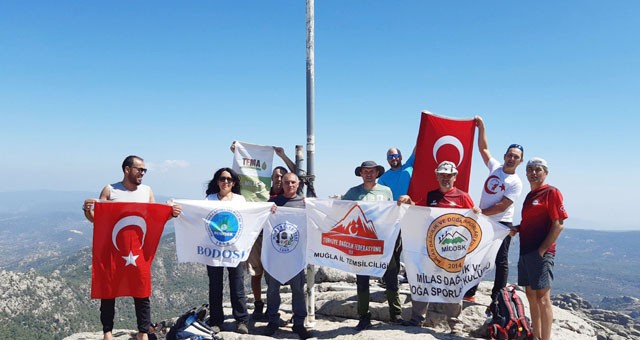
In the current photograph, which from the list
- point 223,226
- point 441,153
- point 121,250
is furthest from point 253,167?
point 441,153

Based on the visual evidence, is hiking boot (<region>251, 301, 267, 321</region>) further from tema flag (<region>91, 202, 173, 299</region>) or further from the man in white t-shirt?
the man in white t-shirt

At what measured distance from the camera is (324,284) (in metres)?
15.7

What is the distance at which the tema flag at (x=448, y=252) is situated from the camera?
8.67m

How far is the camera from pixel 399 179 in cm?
1059

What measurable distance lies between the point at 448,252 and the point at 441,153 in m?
2.69

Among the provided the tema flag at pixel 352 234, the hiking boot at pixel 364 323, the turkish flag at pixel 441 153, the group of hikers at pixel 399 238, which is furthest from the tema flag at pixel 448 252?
the turkish flag at pixel 441 153

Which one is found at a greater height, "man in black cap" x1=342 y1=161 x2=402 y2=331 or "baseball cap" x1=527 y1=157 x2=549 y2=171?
"baseball cap" x1=527 y1=157 x2=549 y2=171

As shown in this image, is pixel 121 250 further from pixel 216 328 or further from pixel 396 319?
pixel 396 319

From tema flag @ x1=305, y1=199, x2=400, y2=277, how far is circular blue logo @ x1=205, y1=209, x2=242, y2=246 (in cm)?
165

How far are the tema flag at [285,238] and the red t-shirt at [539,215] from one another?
4541 millimetres

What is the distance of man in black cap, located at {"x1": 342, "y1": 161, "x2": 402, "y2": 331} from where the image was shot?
348 inches

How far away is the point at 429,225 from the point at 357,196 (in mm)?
1687

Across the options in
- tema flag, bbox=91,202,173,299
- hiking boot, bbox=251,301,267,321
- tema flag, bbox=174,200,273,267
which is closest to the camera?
tema flag, bbox=91,202,173,299

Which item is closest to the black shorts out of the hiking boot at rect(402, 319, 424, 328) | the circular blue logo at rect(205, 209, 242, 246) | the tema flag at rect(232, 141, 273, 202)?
the hiking boot at rect(402, 319, 424, 328)
